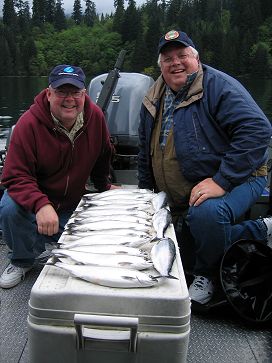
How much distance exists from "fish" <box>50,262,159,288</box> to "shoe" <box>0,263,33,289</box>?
1233 millimetres

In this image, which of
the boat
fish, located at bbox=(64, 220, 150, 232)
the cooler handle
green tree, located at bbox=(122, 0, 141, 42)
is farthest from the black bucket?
green tree, located at bbox=(122, 0, 141, 42)

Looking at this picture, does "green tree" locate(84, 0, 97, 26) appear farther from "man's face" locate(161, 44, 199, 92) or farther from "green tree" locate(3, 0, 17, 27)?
"man's face" locate(161, 44, 199, 92)

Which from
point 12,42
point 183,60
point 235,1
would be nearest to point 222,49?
point 235,1

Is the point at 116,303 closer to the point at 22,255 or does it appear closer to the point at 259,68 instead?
the point at 22,255

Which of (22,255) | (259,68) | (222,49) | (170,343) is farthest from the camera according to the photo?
(259,68)

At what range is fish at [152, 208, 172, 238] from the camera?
6.97 ft

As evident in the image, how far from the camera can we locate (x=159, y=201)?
2.55 meters

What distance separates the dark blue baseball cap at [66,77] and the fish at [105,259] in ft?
3.73

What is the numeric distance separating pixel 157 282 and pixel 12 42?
68.7 meters

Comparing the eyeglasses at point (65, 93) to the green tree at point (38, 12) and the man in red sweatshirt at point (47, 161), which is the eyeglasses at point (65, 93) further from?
the green tree at point (38, 12)

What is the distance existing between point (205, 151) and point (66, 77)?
925 mm

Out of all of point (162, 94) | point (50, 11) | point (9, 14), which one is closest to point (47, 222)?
point (162, 94)

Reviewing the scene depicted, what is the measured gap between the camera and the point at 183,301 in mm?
1570

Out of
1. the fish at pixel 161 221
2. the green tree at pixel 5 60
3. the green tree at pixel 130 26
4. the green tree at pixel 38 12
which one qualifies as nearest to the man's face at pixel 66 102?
the fish at pixel 161 221
